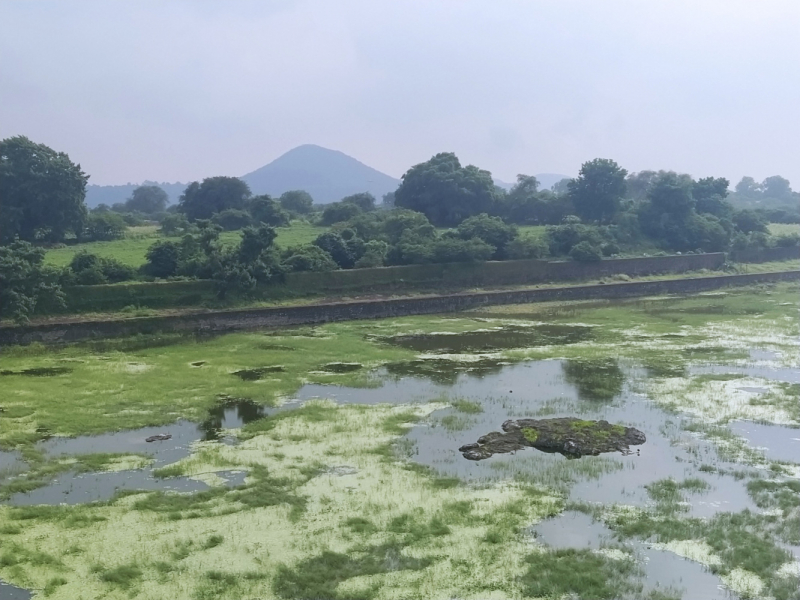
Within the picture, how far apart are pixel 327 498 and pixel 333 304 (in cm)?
2381

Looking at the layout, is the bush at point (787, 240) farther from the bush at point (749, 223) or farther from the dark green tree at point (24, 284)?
the dark green tree at point (24, 284)

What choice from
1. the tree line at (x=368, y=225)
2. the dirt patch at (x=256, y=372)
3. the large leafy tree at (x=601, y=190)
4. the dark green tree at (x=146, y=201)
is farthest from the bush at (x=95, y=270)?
the dark green tree at (x=146, y=201)

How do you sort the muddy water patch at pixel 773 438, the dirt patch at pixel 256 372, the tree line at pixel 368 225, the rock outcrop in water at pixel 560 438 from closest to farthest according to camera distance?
the muddy water patch at pixel 773 438, the rock outcrop in water at pixel 560 438, the dirt patch at pixel 256 372, the tree line at pixel 368 225

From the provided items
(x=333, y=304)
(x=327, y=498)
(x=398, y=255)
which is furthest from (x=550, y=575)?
(x=398, y=255)

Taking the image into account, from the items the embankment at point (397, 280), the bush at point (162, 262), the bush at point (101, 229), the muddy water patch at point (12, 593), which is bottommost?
the muddy water patch at point (12, 593)

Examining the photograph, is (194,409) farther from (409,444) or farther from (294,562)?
(294,562)

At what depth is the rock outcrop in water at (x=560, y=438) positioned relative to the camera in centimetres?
1538

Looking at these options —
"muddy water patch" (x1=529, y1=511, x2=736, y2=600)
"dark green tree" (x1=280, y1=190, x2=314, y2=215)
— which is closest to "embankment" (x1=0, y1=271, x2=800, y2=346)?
"muddy water patch" (x1=529, y1=511, x2=736, y2=600)

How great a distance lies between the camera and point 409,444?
15.9 metres

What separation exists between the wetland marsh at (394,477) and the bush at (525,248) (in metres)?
21.3

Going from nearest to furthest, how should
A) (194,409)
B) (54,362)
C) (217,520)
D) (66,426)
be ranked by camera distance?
(217,520)
(66,426)
(194,409)
(54,362)

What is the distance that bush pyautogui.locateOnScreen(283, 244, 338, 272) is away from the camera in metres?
38.9

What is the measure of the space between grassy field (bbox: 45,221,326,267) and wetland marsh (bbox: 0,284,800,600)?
13.5 m

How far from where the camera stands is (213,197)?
216 ft
